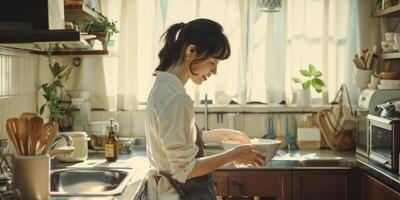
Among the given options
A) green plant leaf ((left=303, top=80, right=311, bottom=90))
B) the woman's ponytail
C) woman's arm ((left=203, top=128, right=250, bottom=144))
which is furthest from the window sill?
the woman's ponytail

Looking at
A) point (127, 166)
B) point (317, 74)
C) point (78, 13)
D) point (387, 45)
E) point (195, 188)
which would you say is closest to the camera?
point (195, 188)

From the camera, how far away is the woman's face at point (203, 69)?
1.83 meters

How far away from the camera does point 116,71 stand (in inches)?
138

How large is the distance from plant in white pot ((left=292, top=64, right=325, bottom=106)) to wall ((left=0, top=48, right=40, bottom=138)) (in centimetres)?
171

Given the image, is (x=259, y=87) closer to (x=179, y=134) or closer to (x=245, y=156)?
(x=245, y=156)

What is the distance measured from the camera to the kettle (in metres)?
2.60

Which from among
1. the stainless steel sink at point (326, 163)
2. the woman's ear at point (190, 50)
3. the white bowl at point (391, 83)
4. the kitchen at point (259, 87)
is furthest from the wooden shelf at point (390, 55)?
the woman's ear at point (190, 50)

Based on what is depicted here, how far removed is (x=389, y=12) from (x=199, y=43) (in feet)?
5.86

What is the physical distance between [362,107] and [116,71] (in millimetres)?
1669

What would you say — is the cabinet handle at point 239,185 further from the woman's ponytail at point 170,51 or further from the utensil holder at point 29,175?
the utensil holder at point 29,175

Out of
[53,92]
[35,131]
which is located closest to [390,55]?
[53,92]

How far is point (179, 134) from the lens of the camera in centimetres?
168

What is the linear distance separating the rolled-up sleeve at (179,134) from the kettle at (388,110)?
135cm

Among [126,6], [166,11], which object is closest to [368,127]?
[166,11]
